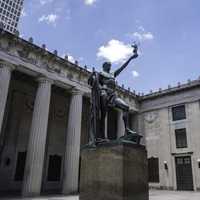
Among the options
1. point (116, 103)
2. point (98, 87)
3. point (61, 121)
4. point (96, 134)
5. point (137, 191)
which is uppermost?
point (61, 121)

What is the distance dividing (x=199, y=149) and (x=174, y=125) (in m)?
4.30

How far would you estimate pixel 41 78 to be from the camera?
875 inches

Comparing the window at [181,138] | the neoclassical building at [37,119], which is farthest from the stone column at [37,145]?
the window at [181,138]

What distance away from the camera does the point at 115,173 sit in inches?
291

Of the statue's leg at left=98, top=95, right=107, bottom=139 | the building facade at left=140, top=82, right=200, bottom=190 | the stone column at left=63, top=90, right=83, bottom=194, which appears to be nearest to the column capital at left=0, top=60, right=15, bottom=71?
the stone column at left=63, top=90, right=83, bottom=194

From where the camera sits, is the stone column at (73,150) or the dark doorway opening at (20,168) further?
the dark doorway opening at (20,168)

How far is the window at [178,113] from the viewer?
3014 centimetres

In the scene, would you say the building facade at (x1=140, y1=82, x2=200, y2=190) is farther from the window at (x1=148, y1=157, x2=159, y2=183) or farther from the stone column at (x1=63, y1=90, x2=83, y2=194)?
the stone column at (x1=63, y1=90, x2=83, y2=194)

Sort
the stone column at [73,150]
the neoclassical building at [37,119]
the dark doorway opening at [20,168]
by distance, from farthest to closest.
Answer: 1. the dark doorway opening at [20,168]
2. the stone column at [73,150]
3. the neoclassical building at [37,119]

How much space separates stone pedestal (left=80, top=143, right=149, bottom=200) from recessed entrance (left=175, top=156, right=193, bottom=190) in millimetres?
22392

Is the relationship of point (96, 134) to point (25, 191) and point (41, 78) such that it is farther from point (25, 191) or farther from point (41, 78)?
point (41, 78)

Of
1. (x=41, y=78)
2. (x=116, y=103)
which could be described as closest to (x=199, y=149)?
(x=41, y=78)

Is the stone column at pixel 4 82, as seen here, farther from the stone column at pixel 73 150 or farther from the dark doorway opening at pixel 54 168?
the dark doorway opening at pixel 54 168

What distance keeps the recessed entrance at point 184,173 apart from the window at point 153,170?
265 centimetres
